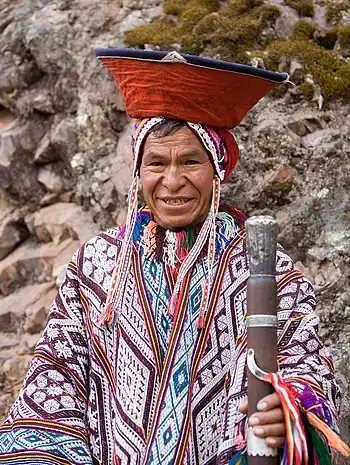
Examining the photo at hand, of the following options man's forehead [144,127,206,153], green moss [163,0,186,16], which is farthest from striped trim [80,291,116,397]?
green moss [163,0,186,16]

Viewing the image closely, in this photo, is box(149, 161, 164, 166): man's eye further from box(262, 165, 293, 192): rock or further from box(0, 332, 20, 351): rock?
box(0, 332, 20, 351): rock

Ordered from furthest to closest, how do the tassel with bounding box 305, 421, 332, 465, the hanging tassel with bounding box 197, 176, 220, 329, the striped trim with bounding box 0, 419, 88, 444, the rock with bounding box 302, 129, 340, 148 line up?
the rock with bounding box 302, 129, 340, 148 < the hanging tassel with bounding box 197, 176, 220, 329 < the striped trim with bounding box 0, 419, 88, 444 < the tassel with bounding box 305, 421, 332, 465

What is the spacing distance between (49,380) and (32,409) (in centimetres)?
13

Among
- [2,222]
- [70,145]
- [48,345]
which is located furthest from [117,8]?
[48,345]

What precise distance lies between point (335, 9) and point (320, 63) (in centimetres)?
59

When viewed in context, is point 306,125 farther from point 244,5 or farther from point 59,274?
point 59,274

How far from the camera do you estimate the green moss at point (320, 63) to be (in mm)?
5207

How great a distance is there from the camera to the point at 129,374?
3355mm

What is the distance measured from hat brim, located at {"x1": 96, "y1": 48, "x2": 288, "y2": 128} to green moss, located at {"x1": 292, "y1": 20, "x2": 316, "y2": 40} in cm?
224

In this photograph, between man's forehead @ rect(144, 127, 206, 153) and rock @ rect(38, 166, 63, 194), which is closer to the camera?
man's forehead @ rect(144, 127, 206, 153)

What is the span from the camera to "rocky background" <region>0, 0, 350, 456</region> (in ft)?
16.3

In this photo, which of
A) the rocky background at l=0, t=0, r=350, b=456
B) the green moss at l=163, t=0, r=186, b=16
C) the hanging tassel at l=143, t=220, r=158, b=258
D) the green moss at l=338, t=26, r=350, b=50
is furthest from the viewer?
the green moss at l=163, t=0, r=186, b=16

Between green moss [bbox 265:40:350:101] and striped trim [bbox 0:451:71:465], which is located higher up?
green moss [bbox 265:40:350:101]

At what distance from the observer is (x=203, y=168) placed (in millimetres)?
3365
